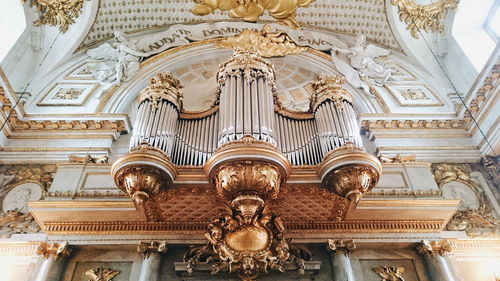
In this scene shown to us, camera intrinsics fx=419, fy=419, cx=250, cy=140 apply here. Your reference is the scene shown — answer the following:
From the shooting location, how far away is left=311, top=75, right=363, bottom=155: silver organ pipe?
6660 millimetres

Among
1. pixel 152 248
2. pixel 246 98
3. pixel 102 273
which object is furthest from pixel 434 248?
pixel 102 273

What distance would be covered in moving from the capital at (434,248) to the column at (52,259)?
591 centimetres

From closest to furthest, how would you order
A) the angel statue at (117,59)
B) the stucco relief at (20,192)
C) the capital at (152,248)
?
the capital at (152,248) < the stucco relief at (20,192) < the angel statue at (117,59)

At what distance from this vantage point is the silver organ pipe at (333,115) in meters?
6.66

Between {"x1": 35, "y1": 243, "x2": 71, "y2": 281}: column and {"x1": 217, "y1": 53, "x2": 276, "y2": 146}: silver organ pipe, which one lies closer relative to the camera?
{"x1": 217, "y1": 53, "x2": 276, "y2": 146}: silver organ pipe

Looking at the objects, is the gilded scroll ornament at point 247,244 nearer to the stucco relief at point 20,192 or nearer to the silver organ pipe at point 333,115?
the silver organ pipe at point 333,115

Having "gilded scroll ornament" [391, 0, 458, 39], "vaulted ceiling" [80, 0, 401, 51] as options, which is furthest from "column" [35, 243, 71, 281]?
"gilded scroll ornament" [391, 0, 458, 39]

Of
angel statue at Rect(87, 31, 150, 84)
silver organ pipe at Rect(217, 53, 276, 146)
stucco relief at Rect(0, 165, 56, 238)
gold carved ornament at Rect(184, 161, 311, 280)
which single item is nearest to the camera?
gold carved ornament at Rect(184, 161, 311, 280)

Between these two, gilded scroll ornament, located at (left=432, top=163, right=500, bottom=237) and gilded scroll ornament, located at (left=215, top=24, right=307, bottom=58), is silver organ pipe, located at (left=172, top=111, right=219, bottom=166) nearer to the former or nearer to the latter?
gilded scroll ornament, located at (left=432, top=163, right=500, bottom=237)

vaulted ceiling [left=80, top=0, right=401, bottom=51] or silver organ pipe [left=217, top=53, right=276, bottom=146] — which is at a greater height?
vaulted ceiling [left=80, top=0, right=401, bottom=51]

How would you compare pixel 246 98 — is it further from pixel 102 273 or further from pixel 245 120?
pixel 102 273

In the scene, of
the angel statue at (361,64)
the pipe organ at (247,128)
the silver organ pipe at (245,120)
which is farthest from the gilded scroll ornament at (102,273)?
the angel statue at (361,64)

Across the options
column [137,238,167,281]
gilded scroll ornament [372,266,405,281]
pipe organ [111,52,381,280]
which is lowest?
gilded scroll ornament [372,266,405,281]

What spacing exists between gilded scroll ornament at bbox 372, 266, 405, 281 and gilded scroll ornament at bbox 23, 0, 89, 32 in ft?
33.1
